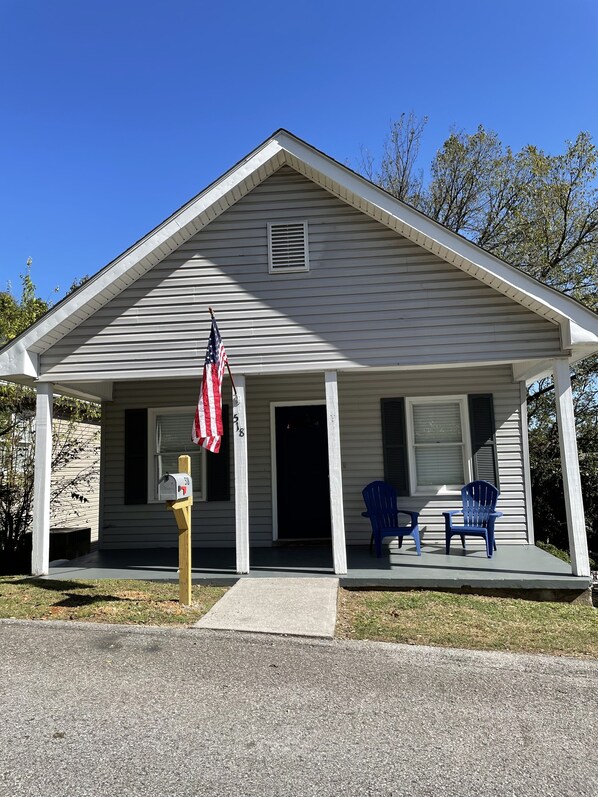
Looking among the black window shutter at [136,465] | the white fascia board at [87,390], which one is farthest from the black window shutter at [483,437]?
the white fascia board at [87,390]

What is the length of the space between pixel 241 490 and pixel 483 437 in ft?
12.7

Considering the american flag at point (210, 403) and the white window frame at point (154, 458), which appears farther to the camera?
the white window frame at point (154, 458)

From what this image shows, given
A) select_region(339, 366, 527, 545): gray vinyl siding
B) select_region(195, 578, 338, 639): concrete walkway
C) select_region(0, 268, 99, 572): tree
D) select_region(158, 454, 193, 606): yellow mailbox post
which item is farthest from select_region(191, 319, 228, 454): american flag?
select_region(0, 268, 99, 572): tree

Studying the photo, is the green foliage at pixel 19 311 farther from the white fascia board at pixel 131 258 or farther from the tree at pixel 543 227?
the tree at pixel 543 227

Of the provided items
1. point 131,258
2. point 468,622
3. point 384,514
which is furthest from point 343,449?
point 131,258

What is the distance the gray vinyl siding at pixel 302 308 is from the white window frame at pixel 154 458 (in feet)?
6.54

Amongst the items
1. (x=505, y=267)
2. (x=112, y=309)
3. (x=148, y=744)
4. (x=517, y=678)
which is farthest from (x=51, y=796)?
(x=505, y=267)

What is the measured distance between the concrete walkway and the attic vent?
3.81m

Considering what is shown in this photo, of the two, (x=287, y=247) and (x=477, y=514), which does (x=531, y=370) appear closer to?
(x=477, y=514)

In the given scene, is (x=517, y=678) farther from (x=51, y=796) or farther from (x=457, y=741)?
(x=51, y=796)

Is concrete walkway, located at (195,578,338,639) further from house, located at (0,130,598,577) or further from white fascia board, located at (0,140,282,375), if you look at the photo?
white fascia board, located at (0,140,282,375)

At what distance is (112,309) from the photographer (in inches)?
288

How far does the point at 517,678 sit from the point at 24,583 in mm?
5566

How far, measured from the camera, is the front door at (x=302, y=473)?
A: 352 inches
